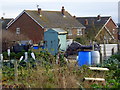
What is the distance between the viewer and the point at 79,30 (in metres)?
43.6

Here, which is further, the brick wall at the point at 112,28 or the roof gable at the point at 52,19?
the brick wall at the point at 112,28

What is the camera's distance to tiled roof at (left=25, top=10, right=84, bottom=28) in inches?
1523

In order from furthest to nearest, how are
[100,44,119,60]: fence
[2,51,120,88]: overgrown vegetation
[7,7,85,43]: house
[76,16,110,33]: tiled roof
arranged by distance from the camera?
[76,16,110,33]: tiled roof, [7,7,85,43]: house, [100,44,119,60]: fence, [2,51,120,88]: overgrown vegetation

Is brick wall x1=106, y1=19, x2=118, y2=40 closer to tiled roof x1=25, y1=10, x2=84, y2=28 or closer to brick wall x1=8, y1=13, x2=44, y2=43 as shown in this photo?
tiled roof x1=25, y1=10, x2=84, y2=28

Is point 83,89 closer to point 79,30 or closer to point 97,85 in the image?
point 97,85

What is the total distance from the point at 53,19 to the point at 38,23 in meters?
3.03

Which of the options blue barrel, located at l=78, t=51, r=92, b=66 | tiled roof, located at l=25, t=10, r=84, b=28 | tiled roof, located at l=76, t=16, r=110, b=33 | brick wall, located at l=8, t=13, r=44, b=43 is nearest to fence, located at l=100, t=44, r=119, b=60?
blue barrel, located at l=78, t=51, r=92, b=66

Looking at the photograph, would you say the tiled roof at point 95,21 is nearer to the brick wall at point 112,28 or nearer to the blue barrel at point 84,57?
the brick wall at point 112,28

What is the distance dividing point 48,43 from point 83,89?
12.9 metres

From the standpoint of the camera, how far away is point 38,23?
38.0m

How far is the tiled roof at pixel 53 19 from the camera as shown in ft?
127

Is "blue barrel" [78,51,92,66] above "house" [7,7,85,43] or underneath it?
underneath

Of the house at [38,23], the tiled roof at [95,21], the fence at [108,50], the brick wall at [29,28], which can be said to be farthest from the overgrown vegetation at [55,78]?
the tiled roof at [95,21]

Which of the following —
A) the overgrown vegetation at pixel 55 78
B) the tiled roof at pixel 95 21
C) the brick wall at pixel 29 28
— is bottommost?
the overgrown vegetation at pixel 55 78
